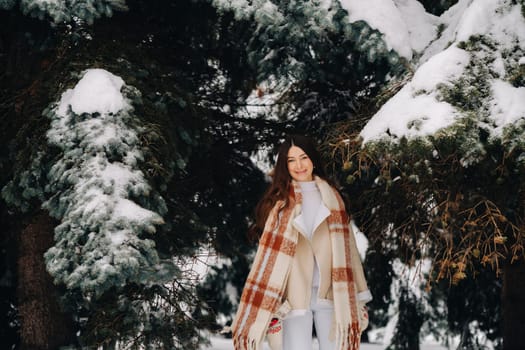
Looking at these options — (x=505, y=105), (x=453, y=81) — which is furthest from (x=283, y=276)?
(x=505, y=105)

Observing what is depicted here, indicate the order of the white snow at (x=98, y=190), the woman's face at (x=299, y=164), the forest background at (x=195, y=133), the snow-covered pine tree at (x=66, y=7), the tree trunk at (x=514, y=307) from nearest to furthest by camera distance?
the white snow at (x=98, y=190) < the forest background at (x=195, y=133) < the woman's face at (x=299, y=164) < the snow-covered pine tree at (x=66, y=7) < the tree trunk at (x=514, y=307)

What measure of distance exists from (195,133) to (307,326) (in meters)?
1.85

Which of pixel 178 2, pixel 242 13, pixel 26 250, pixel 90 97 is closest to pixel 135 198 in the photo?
pixel 90 97

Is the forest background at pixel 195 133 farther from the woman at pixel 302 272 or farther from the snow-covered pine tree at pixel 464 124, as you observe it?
the woman at pixel 302 272

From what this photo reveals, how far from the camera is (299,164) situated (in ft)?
14.6

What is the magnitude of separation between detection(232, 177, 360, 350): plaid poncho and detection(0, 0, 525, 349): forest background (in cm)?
37

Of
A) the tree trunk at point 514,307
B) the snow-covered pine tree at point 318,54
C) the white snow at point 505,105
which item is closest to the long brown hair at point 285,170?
the snow-covered pine tree at point 318,54

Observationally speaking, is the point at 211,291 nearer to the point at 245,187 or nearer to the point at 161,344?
the point at 245,187

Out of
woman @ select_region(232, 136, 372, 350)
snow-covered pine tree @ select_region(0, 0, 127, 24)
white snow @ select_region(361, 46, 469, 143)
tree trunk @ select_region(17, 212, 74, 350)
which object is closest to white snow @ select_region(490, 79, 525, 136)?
white snow @ select_region(361, 46, 469, 143)

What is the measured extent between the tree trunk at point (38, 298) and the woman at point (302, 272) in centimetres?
205

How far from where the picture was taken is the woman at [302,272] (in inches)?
168

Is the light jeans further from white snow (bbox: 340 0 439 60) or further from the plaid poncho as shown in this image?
white snow (bbox: 340 0 439 60)

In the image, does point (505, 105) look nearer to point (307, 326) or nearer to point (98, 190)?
point (307, 326)

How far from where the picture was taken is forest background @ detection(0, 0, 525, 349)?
420cm
